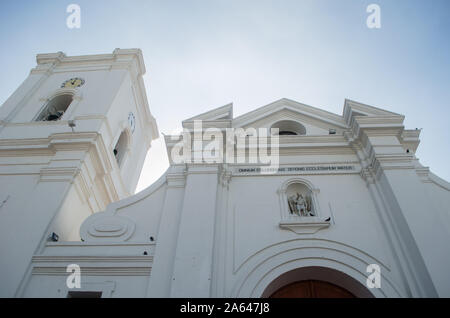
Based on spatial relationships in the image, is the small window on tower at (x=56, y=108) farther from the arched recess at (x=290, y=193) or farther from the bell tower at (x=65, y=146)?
the arched recess at (x=290, y=193)

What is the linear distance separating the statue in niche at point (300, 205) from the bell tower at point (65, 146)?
658 centimetres

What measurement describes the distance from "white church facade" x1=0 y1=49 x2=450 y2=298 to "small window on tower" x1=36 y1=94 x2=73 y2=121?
3.89 ft

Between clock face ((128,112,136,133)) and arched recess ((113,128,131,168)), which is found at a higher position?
clock face ((128,112,136,133))

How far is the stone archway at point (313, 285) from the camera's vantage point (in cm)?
835

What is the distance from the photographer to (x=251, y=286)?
803cm

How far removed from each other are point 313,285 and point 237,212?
2646 mm

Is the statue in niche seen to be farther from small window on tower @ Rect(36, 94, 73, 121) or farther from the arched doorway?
small window on tower @ Rect(36, 94, 73, 121)

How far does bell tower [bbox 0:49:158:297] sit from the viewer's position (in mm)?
9719

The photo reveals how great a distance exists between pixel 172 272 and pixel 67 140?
21.5 feet
